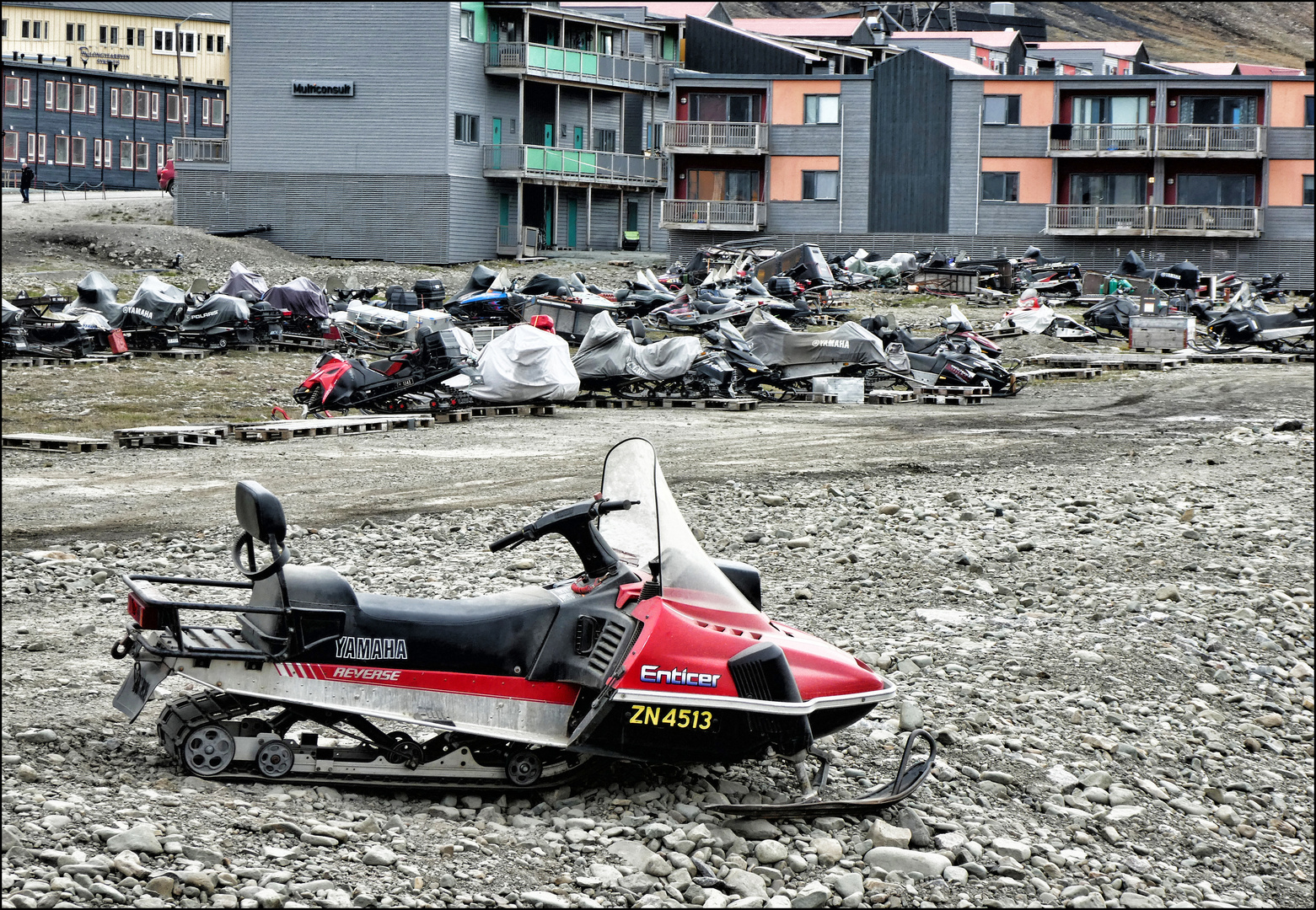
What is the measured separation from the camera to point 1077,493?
15234 mm

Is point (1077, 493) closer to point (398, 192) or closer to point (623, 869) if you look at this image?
point (623, 869)

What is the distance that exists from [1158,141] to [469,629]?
4746 centimetres

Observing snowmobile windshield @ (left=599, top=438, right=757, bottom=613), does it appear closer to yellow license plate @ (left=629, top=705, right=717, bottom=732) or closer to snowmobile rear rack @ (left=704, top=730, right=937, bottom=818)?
yellow license plate @ (left=629, top=705, right=717, bottom=732)

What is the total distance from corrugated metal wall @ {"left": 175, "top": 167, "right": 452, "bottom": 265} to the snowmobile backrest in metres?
43.8

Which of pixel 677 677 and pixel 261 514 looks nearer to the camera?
pixel 261 514

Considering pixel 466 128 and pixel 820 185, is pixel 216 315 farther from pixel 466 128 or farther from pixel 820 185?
pixel 820 185

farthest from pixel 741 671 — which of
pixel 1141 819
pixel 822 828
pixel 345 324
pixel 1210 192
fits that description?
pixel 1210 192

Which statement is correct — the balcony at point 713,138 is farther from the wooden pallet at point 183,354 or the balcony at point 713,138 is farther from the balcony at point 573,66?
the wooden pallet at point 183,354

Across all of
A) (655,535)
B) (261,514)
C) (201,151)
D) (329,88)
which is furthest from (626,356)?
(201,151)

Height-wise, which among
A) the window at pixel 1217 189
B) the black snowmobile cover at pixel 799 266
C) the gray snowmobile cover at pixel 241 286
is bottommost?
the gray snowmobile cover at pixel 241 286

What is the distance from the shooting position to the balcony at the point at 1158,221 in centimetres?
4903

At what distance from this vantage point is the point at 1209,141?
162 ft

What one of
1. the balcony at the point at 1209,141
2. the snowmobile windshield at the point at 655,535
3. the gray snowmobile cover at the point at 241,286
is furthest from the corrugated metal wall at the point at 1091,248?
the snowmobile windshield at the point at 655,535

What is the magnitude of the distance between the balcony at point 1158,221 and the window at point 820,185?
7.25m
